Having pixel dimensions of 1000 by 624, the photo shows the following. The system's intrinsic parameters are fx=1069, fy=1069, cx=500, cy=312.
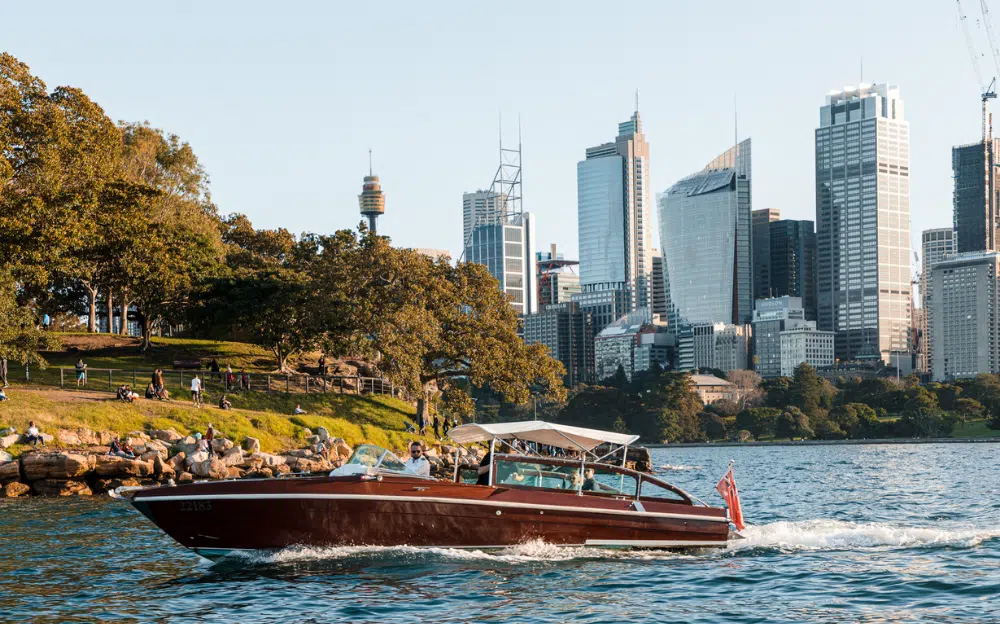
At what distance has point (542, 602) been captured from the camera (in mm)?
17875

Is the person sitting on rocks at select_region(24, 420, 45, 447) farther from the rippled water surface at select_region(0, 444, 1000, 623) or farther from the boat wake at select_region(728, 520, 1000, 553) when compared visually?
the boat wake at select_region(728, 520, 1000, 553)

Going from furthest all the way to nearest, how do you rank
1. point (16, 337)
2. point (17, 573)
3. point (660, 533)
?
1. point (16, 337)
2. point (660, 533)
3. point (17, 573)

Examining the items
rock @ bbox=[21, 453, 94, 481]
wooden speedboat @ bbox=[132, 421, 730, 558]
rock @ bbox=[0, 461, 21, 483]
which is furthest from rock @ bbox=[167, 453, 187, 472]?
wooden speedboat @ bbox=[132, 421, 730, 558]

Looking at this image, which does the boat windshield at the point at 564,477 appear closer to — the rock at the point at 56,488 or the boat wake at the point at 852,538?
the boat wake at the point at 852,538

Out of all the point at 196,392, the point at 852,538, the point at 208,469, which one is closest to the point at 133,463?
the point at 208,469

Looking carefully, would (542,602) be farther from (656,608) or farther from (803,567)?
(803,567)

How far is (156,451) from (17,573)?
20.3m

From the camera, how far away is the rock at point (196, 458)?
38.9 meters

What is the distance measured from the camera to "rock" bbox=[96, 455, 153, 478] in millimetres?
37438

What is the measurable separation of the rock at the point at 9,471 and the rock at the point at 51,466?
0.24 m

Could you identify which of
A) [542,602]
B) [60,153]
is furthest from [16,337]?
[542,602]

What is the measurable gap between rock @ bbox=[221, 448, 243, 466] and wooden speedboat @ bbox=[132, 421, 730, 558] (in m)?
19.7

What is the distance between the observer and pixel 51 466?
3612cm

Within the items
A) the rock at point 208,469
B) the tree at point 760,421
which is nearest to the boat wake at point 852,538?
the rock at point 208,469
